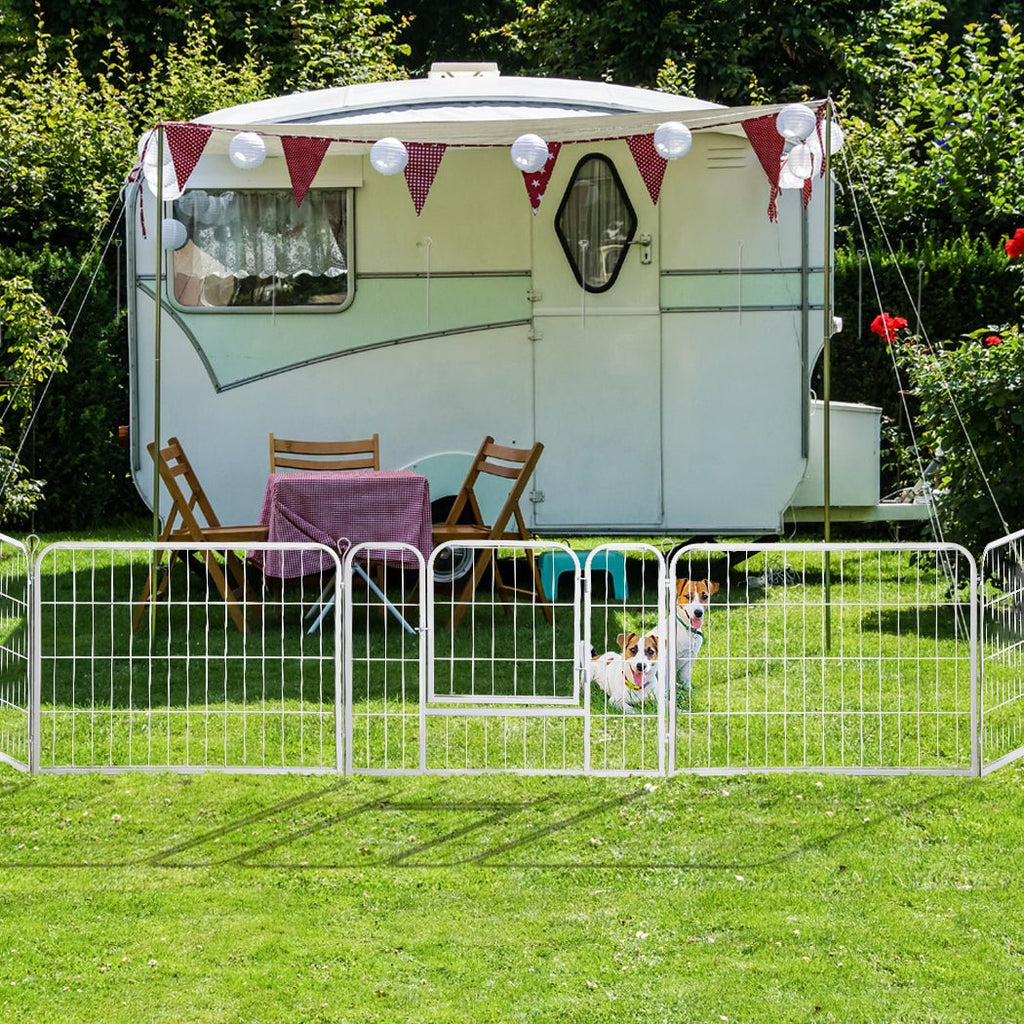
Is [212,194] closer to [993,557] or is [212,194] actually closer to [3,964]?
[993,557]

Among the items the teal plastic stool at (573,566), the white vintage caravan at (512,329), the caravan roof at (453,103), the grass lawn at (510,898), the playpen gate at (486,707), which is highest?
the caravan roof at (453,103)

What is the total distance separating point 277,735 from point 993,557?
3167mm

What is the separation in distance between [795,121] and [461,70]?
3.11m

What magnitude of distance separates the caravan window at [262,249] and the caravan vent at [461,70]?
1.04 metres

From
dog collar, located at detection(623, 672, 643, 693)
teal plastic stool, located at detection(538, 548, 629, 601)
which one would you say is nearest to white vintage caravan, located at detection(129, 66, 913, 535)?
teal plastic stool, located at detection(538, 548, 629, 601)

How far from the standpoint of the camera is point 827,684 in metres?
6.70

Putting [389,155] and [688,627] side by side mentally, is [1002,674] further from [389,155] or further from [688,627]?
[389,155]

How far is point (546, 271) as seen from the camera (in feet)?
29.7

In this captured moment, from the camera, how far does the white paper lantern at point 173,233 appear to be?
885cm

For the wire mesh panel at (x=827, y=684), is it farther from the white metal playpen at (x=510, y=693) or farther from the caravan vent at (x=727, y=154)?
the caravan vent at (x=727, y=154)

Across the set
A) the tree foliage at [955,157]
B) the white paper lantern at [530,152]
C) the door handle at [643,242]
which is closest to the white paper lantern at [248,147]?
the white paper lantern at [530,152]

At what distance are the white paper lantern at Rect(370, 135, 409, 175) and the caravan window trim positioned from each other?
61.0 inches

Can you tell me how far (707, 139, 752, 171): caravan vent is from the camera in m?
8.92

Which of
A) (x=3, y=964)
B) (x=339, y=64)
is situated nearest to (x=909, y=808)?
(x=3, y=964)
